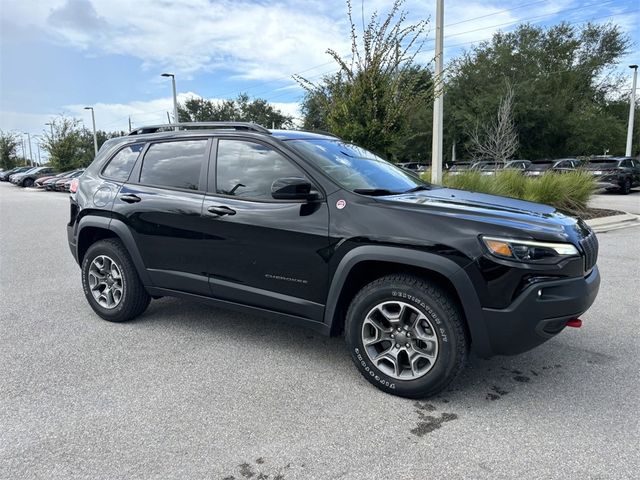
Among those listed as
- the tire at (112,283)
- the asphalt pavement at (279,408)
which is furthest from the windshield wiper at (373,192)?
the tire at (112,283)

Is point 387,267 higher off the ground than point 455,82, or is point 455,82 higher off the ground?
point 455,82

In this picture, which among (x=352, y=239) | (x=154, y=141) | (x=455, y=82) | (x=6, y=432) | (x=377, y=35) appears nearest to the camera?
(x=6, y=432)

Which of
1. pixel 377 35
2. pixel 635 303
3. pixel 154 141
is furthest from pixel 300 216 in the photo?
pixel 377 35

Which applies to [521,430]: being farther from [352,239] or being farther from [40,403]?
[40,403]

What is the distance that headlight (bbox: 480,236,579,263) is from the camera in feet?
9.48

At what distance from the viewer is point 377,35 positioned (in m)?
9.49

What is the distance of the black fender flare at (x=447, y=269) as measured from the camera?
2961 millimetres

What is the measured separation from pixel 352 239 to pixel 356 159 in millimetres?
1146

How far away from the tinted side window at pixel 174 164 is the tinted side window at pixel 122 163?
0.58 ft

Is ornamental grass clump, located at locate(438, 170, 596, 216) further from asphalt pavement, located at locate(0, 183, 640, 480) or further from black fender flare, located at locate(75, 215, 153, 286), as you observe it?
black fender flare, located at locate(75, 215, 153, 286)

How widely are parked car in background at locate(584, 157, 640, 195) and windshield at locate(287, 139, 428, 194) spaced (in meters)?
18.5

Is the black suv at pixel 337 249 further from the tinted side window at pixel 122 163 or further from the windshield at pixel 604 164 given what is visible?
the windshield at pixel 604 164

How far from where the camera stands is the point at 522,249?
2895mm

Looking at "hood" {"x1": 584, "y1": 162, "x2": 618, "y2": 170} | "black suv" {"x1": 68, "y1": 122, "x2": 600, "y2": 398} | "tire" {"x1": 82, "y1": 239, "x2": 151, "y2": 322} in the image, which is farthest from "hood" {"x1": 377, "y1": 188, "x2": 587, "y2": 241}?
"hood" {"x1": 584, "y1": 162, "x2": 618, "y2": 170}
